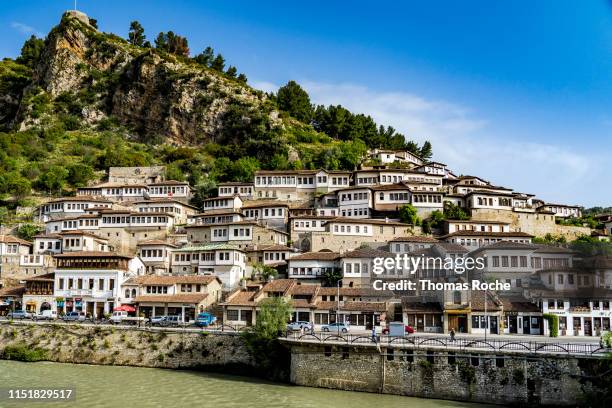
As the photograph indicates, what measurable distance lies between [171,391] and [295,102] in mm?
91617

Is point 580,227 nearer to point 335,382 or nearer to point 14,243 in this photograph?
point 335,382

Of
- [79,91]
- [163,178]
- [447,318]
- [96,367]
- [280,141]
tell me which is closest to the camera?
[96,367]

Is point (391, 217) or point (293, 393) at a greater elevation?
point (391, 217)

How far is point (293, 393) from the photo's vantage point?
108 ft

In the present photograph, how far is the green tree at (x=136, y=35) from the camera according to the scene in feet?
458

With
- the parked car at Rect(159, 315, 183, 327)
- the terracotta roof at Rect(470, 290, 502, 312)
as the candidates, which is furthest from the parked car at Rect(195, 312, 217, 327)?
the terracotta roof at Rect(470, 290, 502, 312)

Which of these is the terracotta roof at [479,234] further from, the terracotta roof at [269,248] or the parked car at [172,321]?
the parked car at [172,321]

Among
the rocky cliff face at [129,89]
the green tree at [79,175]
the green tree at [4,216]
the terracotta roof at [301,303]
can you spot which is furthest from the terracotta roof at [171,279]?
the rocky cliff face at [129,89]

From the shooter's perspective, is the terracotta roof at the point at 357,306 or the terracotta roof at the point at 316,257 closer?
the terracotta roof at the point at 357,306

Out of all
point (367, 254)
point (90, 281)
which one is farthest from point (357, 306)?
point (90, 281)

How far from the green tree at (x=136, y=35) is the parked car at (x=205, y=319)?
108 m

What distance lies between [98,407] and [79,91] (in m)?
109

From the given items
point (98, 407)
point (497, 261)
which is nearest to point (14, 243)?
point (98, 407)

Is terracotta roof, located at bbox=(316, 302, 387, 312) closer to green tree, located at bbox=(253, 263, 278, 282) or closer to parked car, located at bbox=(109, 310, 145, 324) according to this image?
green tree, located at bbox=(253, 263, 278, 282)
